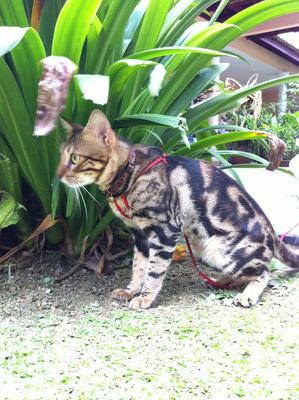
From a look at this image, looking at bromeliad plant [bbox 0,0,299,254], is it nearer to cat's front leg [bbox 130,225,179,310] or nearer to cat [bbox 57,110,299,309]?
cat [bbox 57,110,299,309]

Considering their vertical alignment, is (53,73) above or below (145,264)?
above

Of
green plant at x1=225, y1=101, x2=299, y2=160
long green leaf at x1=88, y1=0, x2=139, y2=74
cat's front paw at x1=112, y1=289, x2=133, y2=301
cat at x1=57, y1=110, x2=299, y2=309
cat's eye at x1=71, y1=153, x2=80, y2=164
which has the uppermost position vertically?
long green leaf at x1=88, y1=0, x2=139, y2=74

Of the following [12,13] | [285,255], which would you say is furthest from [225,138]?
[12,13]

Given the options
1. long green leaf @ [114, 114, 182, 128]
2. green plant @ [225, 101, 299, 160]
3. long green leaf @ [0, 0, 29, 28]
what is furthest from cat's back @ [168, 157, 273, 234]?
green plant @ [225, 101, 299, 160]

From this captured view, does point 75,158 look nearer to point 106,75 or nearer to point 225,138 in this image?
point 106,75

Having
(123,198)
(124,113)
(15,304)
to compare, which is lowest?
(15,304)

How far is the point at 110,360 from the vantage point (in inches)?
41.9

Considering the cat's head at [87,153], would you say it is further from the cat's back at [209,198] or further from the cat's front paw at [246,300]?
the cat's front paw at [246,300]

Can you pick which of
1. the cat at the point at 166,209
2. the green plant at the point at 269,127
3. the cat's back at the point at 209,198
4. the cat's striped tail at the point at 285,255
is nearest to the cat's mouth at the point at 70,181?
the cat at the point at 166,209

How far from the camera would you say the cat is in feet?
4.99

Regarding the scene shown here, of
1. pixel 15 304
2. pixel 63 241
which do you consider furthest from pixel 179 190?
pixel 15 304

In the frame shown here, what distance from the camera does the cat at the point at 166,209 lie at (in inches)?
59.9

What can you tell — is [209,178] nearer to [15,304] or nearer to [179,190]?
[179,190]

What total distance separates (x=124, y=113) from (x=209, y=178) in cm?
41
